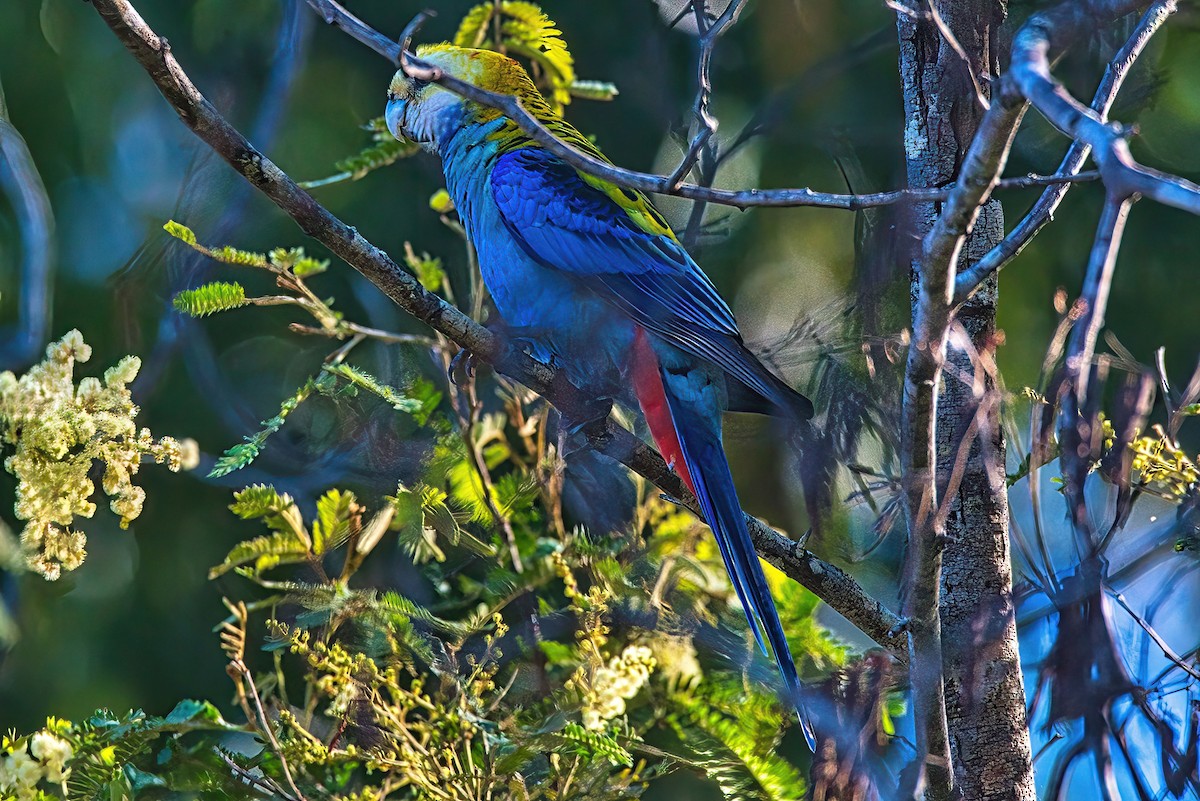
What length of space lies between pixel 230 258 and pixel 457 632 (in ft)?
2.76

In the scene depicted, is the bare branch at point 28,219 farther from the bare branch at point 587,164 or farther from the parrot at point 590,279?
the bare branch at point 587,164

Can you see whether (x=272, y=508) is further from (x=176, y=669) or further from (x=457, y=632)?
(x=176, y=669)

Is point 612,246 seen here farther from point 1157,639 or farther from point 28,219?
point 28,219

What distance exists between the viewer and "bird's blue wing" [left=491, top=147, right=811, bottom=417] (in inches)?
93.2

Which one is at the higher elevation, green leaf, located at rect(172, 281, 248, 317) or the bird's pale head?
the bird's pale head

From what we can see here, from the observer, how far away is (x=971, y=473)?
189 centimetres

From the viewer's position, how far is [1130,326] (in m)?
3.68

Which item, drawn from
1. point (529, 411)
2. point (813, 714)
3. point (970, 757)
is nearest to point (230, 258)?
point (529, 411)

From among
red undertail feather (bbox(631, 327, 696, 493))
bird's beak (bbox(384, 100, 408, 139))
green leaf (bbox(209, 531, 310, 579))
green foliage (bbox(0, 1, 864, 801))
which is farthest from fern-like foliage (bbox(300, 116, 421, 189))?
green leaf (bbox(209, 531, 310, 579))

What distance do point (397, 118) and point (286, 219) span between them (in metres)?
1.05

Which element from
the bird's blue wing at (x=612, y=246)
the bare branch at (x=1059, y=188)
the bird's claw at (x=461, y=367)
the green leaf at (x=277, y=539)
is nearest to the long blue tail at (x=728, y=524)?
the bird's blue wing at (x=612, y=246)

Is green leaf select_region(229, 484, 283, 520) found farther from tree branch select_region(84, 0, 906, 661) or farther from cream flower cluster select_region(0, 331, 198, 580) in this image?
tree branch select_region(84, 0, 906, 661)

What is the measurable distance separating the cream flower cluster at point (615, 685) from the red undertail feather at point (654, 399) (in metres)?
0.40

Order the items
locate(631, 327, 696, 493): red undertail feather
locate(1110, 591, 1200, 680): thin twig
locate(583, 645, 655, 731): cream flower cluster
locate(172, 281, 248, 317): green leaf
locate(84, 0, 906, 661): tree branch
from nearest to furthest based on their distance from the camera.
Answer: locate(84, 0, 906, 661): tree branch, locate(1110, 591, 1200, 680): thin twig, locate(583, 645, 655, 731): cream flower cluster, locate(172, 281, 248, 317): green leaf, locate(631, 327, 696, 493): red undertail feather
